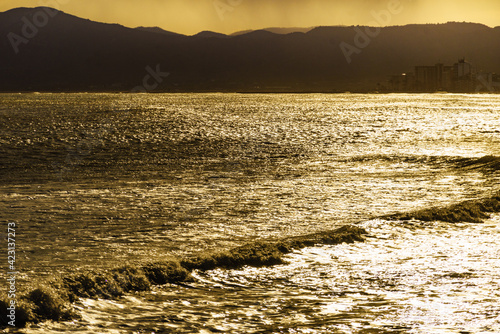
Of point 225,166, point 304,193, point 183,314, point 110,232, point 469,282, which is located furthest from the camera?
point 225,166

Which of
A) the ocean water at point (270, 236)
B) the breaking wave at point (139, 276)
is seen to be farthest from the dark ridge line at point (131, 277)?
the ocean water at point (270, 236)

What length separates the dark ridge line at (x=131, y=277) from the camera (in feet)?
37.2

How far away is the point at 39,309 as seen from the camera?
37.2ft

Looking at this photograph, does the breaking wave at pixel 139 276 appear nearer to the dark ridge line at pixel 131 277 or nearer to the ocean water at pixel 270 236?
the dark ridge line at pixel 131 277

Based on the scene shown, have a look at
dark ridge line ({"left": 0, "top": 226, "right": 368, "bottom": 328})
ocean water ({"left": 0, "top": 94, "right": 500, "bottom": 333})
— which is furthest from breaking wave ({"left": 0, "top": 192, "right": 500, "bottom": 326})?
ocean water ({"left": 0, "top": 94, "right": 500, "bottom": 333})

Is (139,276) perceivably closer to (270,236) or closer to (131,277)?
(131,277)

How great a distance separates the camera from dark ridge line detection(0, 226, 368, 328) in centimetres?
1133

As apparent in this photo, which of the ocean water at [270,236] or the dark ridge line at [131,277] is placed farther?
the dark ridge line at [131,277]

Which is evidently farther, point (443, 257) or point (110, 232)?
point (110, 232)

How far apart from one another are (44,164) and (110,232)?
2726cm

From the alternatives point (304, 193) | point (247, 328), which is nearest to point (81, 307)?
point (247, 328)

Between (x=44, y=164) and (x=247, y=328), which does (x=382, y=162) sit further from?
(x=247, y=328)

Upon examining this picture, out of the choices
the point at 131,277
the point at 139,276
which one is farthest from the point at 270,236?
the point at 131,277

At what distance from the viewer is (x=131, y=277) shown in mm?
13383
